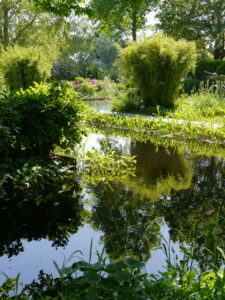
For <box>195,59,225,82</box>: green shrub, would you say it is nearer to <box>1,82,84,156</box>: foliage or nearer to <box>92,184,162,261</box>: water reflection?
<box>1,82,84,156</box>: foliage

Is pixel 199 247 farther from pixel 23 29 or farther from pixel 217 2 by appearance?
pixel 217 2

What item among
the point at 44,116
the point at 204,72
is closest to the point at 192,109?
the point at 44,116

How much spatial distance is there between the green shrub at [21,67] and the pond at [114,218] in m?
8.59

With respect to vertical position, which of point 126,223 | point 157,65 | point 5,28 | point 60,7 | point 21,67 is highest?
point 5,28

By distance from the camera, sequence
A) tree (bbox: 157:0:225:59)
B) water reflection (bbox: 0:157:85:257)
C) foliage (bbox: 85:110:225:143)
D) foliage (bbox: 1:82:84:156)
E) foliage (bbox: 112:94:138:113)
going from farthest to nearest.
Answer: tree (bbox: 157:0:225:59) < foliage (bbox: 112:94:138:113) < foliage (bbox: 85:110:225:143) < foliage (bbox: 1:82:84:156) < water reflection (bbox: 0:157:85:257)

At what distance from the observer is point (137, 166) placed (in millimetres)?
4504

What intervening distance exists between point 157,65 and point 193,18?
563 inches

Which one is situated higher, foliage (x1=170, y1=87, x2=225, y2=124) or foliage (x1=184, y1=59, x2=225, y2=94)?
foliage (x1=184, y1=59, x2=225, y2=94)

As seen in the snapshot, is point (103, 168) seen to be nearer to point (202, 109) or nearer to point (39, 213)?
point (39, 213)

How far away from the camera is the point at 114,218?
110 inches

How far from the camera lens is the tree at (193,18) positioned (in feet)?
70.1

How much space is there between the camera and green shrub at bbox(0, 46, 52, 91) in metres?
11.4

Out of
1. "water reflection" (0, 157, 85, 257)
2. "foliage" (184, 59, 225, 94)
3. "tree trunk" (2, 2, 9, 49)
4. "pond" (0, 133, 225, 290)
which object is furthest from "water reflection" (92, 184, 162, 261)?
"tree trunk" (2, 2, 9, 49)

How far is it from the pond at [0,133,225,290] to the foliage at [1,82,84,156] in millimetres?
628
